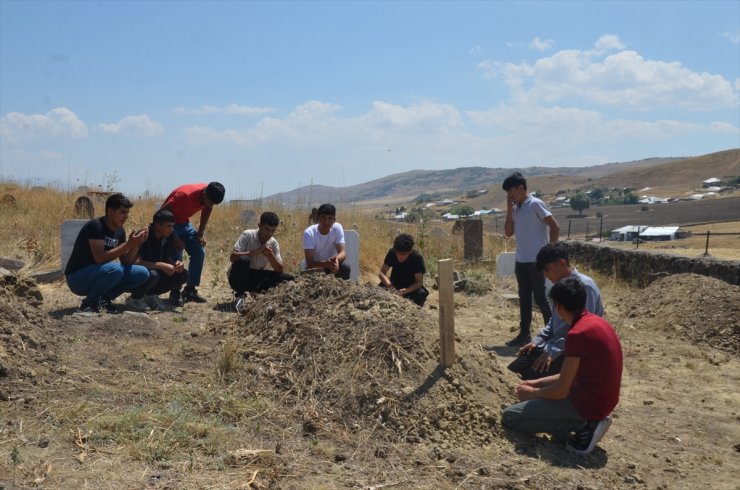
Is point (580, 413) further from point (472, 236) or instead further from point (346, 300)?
point (472, 236)

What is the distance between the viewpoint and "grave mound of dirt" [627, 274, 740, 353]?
762cm

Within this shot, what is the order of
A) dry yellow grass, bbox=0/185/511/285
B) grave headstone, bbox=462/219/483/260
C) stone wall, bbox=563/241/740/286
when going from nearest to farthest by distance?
stone wall, bbox=563/241/740/286
dry yellow grass, bbox=0/185/511/285
grave headstone, bbox=462/219/483/260

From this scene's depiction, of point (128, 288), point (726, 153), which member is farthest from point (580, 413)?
point (726, 153)

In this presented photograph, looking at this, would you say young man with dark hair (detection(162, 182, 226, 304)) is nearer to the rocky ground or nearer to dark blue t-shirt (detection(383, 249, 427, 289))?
the rocky ground

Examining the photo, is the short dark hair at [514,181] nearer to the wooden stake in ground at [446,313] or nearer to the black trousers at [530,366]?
the black trousers at [530,366]

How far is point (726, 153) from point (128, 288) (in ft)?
291

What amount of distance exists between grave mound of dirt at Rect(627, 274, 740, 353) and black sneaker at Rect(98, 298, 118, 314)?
575 centimetres

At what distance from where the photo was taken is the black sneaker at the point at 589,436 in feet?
14.1

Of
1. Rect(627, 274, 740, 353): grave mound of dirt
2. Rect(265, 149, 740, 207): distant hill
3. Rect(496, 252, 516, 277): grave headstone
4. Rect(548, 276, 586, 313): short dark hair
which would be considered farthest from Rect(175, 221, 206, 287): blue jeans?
Rect(265, 149, 740, 207): distant hill

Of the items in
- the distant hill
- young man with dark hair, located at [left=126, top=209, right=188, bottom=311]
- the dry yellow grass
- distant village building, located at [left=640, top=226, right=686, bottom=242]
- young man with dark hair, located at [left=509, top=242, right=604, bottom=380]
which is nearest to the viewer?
young man with dark hair, located at [left=509, top=242, right=604, bottom=380]

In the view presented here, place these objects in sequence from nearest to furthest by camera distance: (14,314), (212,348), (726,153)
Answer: (14,314), (212,348), (726,153)

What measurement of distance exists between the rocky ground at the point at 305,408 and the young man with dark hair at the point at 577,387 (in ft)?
0.44

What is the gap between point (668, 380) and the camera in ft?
20.5

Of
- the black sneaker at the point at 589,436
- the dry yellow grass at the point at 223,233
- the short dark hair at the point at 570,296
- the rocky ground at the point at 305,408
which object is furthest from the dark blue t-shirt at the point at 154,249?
the black sneaker at the point at 589,436
